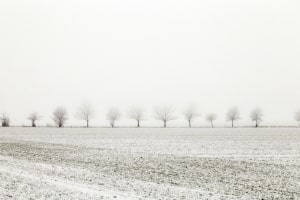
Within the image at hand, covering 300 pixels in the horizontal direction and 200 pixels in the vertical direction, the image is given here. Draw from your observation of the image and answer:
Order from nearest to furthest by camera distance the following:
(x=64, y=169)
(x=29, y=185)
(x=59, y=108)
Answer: (x=29, y=185) < (x=64, y=169) < (x=59, y=108)

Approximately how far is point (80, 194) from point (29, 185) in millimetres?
2988

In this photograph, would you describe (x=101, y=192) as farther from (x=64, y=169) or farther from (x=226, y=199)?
(x=64, y=169)

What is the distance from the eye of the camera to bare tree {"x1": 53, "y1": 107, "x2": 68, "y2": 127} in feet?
581

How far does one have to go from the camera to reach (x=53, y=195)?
1545 centimetres

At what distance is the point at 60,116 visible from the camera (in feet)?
587

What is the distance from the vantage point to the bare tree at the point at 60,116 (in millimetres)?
177225

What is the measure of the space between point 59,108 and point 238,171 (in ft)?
571

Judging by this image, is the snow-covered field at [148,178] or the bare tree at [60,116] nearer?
the snow-covered field at [148,178]

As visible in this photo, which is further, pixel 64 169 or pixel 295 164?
pixel 295 164

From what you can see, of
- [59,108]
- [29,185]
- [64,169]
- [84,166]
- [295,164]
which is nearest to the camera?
[29,185]

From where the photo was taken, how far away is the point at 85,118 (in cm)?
19300

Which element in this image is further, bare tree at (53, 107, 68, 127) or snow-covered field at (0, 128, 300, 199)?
bare tree at (53, 107, 68, 127)

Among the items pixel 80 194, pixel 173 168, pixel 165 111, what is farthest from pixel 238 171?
pixel 165 111

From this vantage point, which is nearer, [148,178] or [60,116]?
[148,178]
